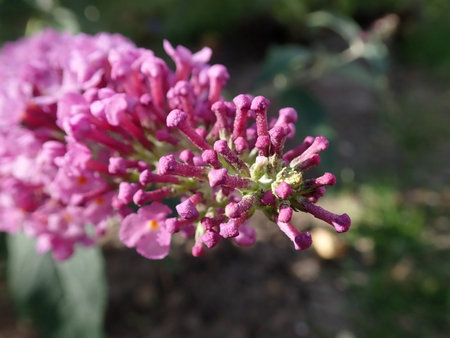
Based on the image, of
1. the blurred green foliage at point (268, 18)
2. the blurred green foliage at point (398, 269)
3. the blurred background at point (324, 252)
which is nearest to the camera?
the blurred background at point (324, 252)

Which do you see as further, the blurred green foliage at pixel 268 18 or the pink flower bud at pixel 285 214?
the blurred green foliage at pixel 268 18

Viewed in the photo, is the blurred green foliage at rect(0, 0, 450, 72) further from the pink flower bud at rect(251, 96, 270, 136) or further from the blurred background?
the pink flower bud at rect(251, 96, 270, 136)

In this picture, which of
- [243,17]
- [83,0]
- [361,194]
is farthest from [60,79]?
[243,17]

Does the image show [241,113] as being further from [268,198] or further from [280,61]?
[280,61]

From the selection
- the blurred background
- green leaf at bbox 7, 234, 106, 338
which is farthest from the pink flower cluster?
the blurred background

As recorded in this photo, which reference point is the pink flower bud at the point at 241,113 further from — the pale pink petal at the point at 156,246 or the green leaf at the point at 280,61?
the green leaf at the point at 280,61

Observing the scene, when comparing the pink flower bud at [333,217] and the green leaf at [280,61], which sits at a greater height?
the pink flower bud at [333,217]

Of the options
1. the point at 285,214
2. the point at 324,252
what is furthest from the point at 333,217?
the point at 324,252

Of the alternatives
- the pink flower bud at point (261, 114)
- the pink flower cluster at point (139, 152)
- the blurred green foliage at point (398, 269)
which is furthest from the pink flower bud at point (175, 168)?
the blurred green foliage at point (398, 269)

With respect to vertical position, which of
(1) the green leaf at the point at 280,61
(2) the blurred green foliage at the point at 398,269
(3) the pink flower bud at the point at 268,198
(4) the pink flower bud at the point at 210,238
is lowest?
(2) the blurred green foliage at the point at 398,269
